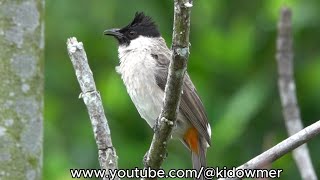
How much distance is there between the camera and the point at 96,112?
9.01ft

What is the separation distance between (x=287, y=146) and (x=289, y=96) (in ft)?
3.68

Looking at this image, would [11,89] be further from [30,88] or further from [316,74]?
[316,74]

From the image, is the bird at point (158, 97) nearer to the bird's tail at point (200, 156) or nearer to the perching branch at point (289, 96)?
the bird's tail at point (200, 156)

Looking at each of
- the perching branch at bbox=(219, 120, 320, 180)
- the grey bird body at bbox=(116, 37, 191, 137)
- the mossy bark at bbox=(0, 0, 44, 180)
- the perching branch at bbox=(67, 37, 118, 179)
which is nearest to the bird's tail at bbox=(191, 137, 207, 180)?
the grey bird body at bbox=(116, 37, 191, 137)

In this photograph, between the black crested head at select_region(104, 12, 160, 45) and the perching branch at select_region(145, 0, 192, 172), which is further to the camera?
the black crested head at select_region(104, 12, 160, 45)

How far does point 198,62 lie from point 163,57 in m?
0.86

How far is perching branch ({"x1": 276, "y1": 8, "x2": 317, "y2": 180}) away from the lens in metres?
3.27

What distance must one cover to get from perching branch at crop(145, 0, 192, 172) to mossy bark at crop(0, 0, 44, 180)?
0.60 meters

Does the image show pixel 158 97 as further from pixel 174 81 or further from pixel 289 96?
pixel 174 81

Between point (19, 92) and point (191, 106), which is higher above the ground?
point (191, 106)

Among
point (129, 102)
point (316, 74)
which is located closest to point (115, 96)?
point (129, 102)

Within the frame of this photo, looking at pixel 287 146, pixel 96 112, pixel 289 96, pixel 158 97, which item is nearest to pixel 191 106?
pixel 158 97

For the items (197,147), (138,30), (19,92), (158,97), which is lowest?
(19,92)

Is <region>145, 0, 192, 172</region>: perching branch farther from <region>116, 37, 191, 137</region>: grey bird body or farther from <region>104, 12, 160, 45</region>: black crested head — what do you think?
<region>104, 12, 160, 45</region>: black crested head
